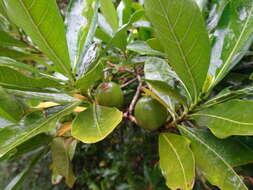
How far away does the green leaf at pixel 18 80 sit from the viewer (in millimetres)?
570

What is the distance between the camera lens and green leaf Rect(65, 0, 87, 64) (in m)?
0.77

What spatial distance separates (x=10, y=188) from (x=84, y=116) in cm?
43

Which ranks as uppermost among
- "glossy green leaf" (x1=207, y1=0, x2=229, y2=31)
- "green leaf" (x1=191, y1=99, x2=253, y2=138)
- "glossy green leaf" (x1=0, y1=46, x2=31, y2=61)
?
"glossy green leaf" (x1=0, y1=46, x2=31, y2=61)

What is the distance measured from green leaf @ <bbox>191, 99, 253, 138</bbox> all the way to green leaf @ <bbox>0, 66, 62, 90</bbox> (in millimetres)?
393

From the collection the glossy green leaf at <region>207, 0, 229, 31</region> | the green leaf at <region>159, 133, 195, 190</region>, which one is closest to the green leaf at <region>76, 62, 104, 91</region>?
the green leaf at <region>159, 133, 195, 190</region>

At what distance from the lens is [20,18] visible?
51 centimetres

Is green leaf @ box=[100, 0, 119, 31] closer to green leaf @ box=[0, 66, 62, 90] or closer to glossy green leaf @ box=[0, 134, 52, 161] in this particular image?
green leaf @ box=[0, 66, 62, 90]

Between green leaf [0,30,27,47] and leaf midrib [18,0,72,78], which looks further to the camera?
green leaf [0,30,27,47]

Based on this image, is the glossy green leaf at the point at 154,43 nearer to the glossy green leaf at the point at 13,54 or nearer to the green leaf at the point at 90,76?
the green leaf at the point at 90,76

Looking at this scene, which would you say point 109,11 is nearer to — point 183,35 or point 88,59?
point 88,59

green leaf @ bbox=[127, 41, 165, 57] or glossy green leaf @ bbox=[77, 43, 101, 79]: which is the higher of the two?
glossy green leaf @ bbox=[77, 43, 101, 79]

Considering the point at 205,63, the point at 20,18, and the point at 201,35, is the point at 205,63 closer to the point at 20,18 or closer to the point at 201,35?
the point at 201,35

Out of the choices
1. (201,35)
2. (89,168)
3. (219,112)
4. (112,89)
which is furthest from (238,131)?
(89,168)

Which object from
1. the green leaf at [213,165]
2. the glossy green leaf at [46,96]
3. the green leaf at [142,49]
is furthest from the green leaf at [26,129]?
the green leaf at [213,165]
